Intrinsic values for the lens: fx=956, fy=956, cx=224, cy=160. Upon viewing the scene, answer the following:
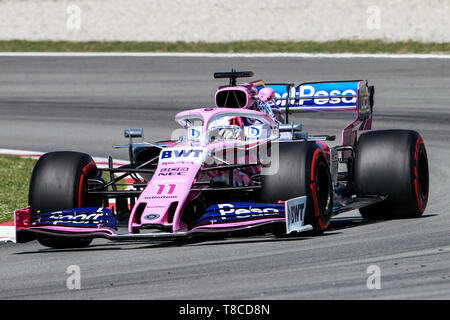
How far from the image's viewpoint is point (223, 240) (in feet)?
29.5

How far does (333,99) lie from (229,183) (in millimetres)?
2741

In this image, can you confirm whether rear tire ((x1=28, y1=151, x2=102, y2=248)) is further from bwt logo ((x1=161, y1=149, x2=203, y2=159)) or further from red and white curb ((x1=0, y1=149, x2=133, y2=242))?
bwt logo ((x1=161, y1=149, x2=203, y2=159))

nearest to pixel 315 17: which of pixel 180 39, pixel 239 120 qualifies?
pixel 180 39

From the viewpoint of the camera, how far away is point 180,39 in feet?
88.1

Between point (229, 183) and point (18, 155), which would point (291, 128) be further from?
point (18, 155)

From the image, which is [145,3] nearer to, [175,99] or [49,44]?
[49,44]

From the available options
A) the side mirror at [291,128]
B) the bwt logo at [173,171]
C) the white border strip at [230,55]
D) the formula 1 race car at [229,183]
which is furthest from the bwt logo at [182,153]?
the white border strip at [230,55]

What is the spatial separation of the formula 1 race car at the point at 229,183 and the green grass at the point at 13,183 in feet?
6.68

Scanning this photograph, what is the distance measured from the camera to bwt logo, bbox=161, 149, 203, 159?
8.94 meters

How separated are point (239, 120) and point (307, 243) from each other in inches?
78.0

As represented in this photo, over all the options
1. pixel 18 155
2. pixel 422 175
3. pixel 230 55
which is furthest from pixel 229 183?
pixel 230 55

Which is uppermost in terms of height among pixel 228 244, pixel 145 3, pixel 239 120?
pixel 145 3

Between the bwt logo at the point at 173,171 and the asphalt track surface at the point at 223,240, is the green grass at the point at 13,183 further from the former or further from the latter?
the bwt logo at the point at 173,171
